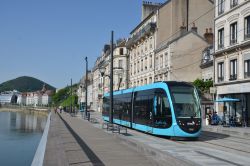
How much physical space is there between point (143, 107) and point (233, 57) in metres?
12.7

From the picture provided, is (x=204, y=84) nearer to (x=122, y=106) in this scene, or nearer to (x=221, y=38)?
(x=221, y=38)

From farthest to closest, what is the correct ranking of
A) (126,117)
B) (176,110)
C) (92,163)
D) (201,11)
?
(201,11) < (126,117) < (176,110) < (92,163)

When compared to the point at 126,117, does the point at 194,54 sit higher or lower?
higher

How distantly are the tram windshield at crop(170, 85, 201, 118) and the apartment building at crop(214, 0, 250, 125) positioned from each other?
1218cm

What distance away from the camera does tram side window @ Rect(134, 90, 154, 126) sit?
24297mm

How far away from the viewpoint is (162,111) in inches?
872

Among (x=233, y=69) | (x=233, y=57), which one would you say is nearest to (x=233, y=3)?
(x=233, y=57)

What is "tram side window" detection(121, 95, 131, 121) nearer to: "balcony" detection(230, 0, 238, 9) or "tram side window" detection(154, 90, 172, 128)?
"tram side window" detection(154, 90, 172, 128)

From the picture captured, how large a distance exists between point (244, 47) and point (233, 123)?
6.03m

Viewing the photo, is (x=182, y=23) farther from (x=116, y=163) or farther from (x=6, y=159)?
(x=116, y=163)

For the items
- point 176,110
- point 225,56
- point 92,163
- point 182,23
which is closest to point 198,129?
point 176,110

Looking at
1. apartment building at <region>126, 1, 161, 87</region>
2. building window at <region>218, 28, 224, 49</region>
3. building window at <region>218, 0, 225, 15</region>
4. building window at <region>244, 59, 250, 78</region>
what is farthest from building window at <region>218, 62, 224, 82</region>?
apartment building at <region>126, 1, 161, 87</region>

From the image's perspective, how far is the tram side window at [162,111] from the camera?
2162 cm

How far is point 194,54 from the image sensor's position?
165 feet
